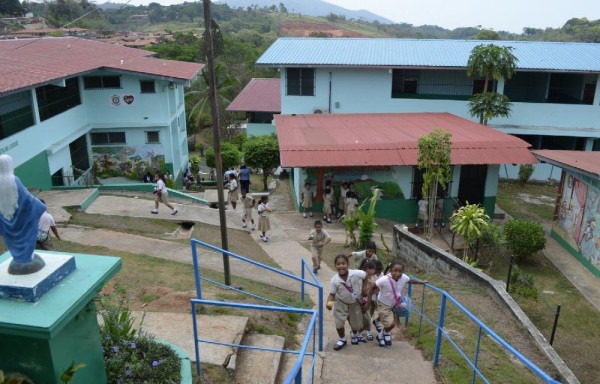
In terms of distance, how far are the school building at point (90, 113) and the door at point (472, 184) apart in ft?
40.5

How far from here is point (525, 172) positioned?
71.3ft

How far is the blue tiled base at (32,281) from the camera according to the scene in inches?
157

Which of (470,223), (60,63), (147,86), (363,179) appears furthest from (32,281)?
(147,86)

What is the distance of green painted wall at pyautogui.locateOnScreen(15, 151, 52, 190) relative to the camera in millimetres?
14531

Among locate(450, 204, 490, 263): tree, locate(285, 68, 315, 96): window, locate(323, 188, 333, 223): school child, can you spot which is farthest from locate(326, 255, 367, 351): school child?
locate(285, 68, 315, 96): window

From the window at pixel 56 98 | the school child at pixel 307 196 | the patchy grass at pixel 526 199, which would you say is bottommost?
the patchy grass at pixel 526 199

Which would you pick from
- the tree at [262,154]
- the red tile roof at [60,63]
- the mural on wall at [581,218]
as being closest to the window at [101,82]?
the red tile roof at [60,63]

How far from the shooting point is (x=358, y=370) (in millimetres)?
6105

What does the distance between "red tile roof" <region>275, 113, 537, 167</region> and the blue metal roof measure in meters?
4.40

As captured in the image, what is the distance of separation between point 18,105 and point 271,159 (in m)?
10.4

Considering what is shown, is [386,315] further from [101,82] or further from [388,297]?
[101,82]

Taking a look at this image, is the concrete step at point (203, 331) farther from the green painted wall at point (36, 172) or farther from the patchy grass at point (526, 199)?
the patchy grass at point (526, 199)

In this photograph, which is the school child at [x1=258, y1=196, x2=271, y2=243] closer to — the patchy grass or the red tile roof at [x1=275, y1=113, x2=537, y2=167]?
the red tile roof at [x1=275, y1=113, x2=537, y2=167]

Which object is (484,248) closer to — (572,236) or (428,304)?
(572,236)
